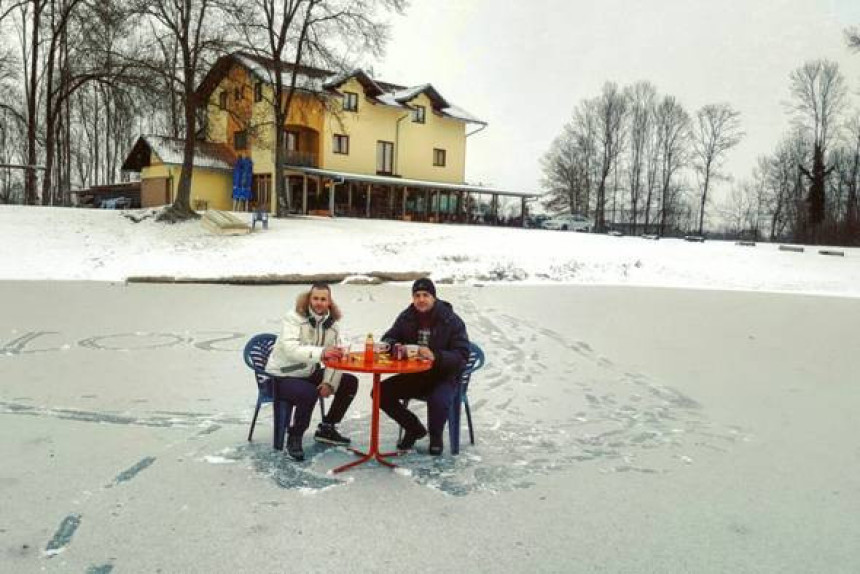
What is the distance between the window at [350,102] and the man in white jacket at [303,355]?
113 ft

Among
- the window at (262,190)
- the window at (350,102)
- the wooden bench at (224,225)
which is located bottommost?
the wooden bench at (224,225)

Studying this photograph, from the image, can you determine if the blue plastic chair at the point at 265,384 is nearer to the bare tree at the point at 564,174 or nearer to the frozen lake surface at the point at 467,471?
the frozen lake surface at the point at 467,471

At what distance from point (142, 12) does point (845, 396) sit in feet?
85.5

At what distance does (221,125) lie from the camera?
137 feet

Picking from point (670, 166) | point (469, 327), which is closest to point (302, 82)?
point (469, 327)

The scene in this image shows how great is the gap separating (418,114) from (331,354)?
3818 cm

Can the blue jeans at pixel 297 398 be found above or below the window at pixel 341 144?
below

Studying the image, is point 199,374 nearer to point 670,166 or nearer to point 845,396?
point 845,396

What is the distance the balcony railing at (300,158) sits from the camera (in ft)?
121

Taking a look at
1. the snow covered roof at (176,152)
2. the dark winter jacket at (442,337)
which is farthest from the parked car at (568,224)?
the dark winter jacket at (442,337)

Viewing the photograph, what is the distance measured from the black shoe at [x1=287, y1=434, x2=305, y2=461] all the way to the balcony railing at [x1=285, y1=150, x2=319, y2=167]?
33006 millimetres

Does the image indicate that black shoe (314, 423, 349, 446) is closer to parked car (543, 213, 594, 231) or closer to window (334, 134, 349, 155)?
window (334, 134, 349, 155)

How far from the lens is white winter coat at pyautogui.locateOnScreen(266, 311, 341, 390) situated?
5.39 m

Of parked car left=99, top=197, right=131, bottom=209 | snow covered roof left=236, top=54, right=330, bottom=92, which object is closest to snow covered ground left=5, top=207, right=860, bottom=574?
snow covered roof left=236, top=54, right=330, bottom=92
